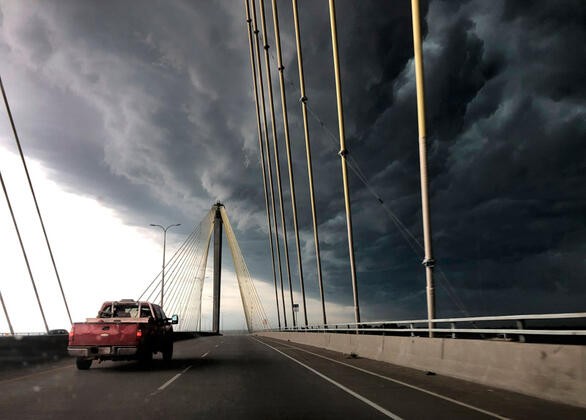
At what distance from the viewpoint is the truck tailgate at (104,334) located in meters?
12.9

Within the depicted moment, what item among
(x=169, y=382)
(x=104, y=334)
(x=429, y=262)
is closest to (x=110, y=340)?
(x=104, y=334)

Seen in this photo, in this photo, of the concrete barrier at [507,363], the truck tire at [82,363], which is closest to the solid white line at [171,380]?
the truck tire at [82,363]

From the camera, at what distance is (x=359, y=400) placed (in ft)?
26.8

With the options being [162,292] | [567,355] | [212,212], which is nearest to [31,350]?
[567,355]

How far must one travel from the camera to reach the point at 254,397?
8430mm

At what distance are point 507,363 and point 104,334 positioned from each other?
9.70m

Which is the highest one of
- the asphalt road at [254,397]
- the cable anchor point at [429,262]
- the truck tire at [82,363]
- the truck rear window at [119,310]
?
the cable anchor point at [429,262]

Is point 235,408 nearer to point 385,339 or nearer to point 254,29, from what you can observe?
point 385,339

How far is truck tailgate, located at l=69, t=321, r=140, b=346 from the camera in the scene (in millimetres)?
12891

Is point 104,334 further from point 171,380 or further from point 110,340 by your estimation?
point 171,380

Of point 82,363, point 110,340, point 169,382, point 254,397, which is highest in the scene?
point 110,340

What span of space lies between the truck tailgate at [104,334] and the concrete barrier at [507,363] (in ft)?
24.9

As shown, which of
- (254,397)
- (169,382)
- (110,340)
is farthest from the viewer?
(110,340)

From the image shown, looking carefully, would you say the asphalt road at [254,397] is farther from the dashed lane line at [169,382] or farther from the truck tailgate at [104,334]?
the truck tailgate at [104,334]
